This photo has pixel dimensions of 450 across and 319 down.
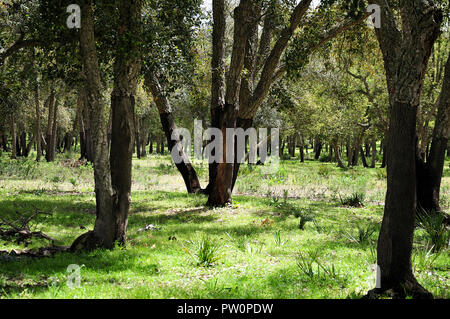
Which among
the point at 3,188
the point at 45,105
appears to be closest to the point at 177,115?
the point at 45,105

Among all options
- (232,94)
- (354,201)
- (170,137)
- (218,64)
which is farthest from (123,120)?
(354,201)

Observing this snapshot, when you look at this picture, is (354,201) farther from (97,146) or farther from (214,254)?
(97,146)

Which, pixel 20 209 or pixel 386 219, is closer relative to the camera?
pixel 386 219

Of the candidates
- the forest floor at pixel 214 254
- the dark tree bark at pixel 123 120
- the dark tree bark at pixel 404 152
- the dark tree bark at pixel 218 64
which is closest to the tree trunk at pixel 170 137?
the forest floor at pixel 214 254

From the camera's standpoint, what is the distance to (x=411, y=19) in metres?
4.54

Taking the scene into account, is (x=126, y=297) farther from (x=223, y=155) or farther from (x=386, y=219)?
(x=223, y=155)

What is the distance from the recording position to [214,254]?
6.74 meters

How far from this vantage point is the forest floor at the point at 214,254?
206 inches

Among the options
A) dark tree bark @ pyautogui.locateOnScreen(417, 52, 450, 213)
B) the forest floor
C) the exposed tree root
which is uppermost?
dark tree bark @ pyautogui.locateOnScreen(417, 52, 450, 213)

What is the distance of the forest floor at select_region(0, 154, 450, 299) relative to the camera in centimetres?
523

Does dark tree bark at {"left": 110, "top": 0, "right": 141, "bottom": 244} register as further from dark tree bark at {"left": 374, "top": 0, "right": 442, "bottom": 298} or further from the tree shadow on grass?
dark tree bark at {"left": 374, "top": 0, "right": 442, "bottom": 298}

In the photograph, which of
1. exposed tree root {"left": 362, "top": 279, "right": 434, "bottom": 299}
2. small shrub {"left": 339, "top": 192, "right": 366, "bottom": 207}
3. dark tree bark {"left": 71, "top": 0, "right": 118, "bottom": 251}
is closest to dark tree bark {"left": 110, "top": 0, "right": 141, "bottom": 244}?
dark tree bark {"left": 71, "top": 0, "right": 118, "bottom": 251}

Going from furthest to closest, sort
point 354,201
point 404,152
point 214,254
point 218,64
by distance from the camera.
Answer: point 354,201, point 218,64, point 214,254, point 404,152

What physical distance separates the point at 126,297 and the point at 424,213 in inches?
328
